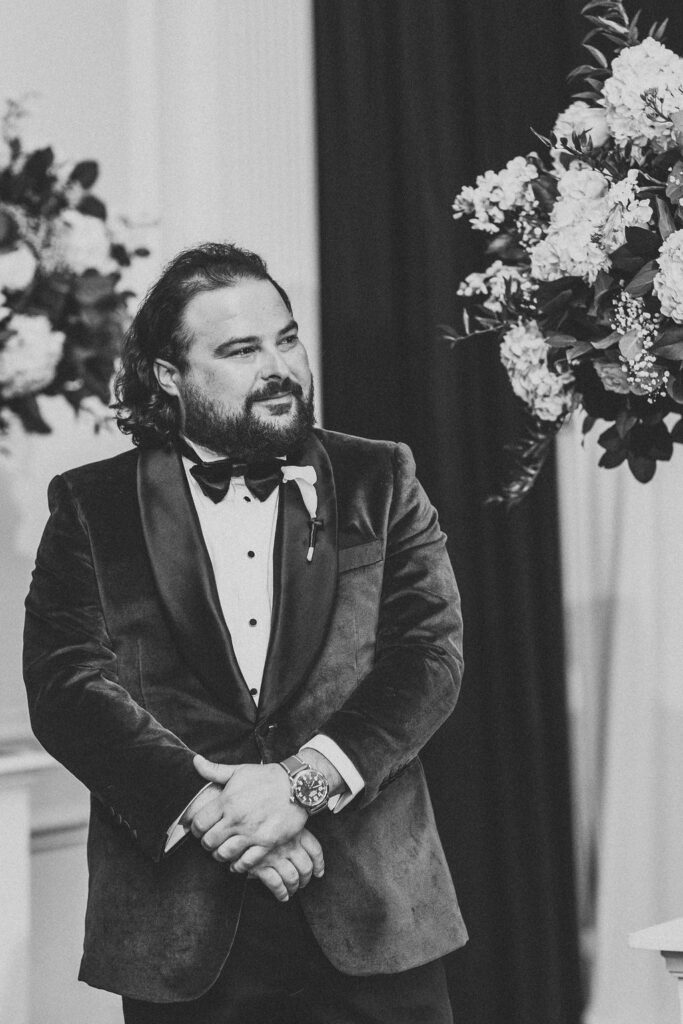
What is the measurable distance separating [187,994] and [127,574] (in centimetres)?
60

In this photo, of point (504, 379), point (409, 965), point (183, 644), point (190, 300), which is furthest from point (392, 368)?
point (409, 965)

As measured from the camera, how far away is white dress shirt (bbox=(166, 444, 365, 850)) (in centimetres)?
184

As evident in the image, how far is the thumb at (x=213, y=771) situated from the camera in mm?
1688

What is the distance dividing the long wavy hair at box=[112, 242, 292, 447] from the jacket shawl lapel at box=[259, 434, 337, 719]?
0.28 meters

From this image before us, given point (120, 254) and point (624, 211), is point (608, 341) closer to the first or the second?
point (624, 211)

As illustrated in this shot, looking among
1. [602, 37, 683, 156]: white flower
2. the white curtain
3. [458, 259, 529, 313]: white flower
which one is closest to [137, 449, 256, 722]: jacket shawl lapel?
[458, 259, 529, 313]: white flower

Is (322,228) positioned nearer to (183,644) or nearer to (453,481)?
(453,481)

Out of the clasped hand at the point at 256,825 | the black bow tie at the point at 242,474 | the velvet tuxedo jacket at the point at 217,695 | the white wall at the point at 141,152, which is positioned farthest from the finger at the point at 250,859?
the white wall at the point at 141,152

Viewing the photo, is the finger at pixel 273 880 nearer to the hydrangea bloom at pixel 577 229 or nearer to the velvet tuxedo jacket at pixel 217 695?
the velvet tuxedo jacket at pixel 217 695

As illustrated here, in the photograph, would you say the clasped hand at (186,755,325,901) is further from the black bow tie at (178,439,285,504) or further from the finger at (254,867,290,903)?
the black bow tie at (178,439,285,504)

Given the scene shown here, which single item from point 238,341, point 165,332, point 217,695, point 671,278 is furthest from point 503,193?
point 217,695

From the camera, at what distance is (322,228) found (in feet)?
11.2

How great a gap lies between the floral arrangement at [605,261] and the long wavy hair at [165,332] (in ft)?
1.24

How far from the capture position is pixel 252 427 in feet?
6.10
